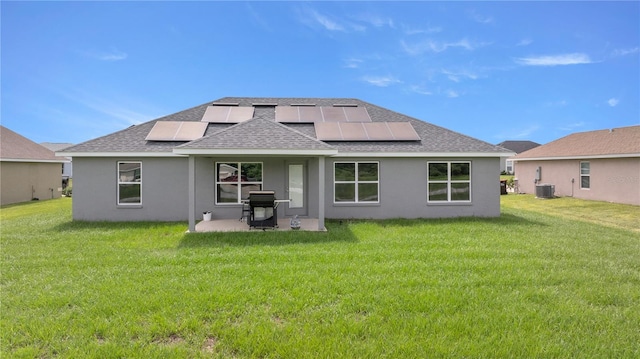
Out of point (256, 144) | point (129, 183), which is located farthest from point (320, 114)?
point (129, 183)

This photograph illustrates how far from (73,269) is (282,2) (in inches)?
455

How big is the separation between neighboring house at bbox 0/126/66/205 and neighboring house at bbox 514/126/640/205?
115 feet

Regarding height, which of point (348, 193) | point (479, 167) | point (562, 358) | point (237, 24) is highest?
point (237, 24)

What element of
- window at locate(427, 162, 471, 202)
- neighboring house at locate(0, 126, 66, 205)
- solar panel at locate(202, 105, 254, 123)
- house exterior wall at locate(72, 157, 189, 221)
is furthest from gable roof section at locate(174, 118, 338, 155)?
neighboring house at locate(0, 126, 66, 205)

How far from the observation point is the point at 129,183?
12883 millimetres

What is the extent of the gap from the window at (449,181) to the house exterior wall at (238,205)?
0.68 ft

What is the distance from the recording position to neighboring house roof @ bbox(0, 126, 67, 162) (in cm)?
2056

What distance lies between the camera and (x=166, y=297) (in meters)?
5.23

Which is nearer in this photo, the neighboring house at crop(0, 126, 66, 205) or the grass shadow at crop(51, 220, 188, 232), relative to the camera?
the grass shadow at crop(51, 220, 188, 232)

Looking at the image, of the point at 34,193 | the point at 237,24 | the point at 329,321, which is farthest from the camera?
the point at 34,193

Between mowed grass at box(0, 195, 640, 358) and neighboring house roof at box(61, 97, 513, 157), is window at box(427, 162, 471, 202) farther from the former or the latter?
mowed grass at box(0, 195, 640, 358)

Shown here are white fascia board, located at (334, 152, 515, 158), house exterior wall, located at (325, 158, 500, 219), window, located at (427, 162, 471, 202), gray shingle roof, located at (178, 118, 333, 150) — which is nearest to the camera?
gray shingle roof, located at (178, 118, 333, 150)

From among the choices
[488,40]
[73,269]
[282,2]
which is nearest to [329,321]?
[73,269]

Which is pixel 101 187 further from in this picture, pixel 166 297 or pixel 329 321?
pixel 329 321
